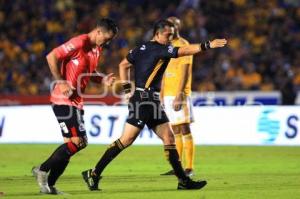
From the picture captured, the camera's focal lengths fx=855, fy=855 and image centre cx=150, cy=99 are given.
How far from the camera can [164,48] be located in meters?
11.5

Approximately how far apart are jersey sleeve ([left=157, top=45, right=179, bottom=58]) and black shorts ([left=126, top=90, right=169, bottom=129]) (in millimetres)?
598

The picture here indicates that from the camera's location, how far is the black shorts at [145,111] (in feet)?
38.0

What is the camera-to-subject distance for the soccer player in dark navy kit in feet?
38.0

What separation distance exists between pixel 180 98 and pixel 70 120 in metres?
3.42

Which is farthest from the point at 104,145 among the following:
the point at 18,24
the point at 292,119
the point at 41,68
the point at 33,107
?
the point at 18,24

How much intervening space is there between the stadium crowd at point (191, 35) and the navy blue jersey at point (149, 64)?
13.1 metres

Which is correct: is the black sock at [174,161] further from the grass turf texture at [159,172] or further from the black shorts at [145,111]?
the black shorts at [145,111]

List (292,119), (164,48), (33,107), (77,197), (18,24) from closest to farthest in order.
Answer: (77,197) → (164,48) → (292,119) → (33,107) → (18,24)

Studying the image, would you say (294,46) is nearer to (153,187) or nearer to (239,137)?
(239,137)

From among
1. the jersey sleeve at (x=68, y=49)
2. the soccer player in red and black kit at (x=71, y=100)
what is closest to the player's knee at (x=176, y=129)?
the soccer player in red and black kit at (x=71, y=100)

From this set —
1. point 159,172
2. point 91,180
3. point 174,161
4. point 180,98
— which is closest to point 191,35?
point 159,172

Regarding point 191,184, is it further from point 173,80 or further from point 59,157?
point 173,80

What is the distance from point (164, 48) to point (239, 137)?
9.35m

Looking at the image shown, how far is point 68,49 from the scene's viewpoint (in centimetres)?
1094
